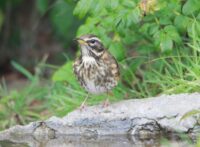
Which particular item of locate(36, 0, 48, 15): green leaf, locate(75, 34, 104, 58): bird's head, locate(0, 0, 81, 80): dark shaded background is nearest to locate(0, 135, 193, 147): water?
locate(75, 34, 104, 58): bird's head

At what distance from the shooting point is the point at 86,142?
23.3 feet

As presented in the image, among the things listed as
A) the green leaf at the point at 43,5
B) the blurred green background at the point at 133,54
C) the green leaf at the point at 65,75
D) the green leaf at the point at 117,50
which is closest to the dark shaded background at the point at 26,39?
the green leaf at the point at 43,5

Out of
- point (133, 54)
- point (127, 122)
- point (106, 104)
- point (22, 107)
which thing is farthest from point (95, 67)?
point (22, 107)

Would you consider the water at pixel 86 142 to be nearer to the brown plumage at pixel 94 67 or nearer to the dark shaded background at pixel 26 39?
the brown plumage at pixel 94 67

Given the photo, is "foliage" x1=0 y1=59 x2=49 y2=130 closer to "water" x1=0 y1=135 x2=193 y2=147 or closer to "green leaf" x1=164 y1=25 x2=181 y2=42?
"water" x1=0 y1=135 x2=193 y2=147

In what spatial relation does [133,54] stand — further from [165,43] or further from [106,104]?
[106,104]

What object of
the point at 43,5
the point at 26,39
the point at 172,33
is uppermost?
the point at 26,39

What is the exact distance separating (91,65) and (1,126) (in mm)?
2269

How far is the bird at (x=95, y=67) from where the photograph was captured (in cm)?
740

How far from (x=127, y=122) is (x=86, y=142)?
452 millimetres

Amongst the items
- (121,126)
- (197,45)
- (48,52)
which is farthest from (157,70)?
(48,52)

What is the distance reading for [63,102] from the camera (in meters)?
8.70

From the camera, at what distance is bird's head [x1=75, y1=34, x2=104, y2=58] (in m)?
7.38

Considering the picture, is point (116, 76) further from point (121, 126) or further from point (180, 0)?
point (180, 0)
